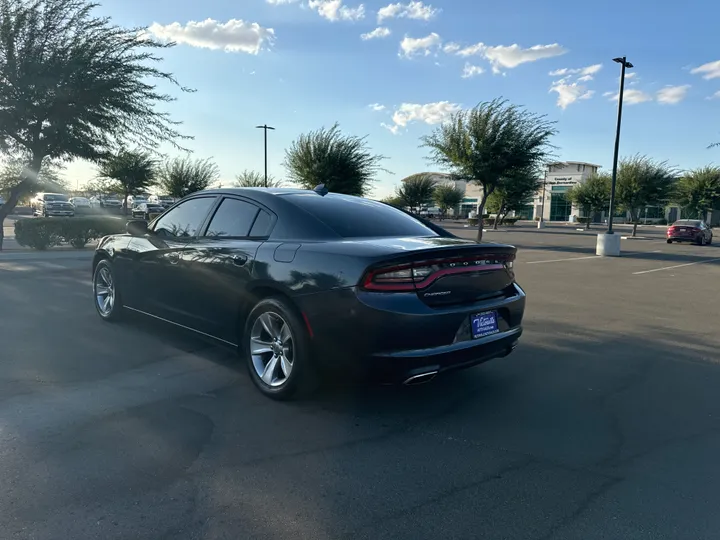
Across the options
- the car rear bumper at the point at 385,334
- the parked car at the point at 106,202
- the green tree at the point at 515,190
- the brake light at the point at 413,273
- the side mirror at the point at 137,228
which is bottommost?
the car rear bumper at the point at 385,334

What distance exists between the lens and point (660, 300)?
9.74 metres

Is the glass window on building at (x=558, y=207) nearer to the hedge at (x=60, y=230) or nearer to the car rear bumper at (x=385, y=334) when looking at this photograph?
the hedge at (x=60, y=230)

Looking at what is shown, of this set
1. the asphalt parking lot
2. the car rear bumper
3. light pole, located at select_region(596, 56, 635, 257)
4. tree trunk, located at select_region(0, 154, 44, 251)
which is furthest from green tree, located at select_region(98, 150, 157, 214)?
the car rear bumper

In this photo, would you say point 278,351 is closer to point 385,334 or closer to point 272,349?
point 272,349

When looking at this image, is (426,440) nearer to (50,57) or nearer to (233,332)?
(233,332)

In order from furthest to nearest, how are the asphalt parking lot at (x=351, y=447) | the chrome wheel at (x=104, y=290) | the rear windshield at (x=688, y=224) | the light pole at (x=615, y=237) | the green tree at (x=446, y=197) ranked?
the green tree at (x=446, y=197) < the rear windshield at (x=688, y=224) < the light pole at (x=615, y=237) < the chrome wheel at (x=104, y=290) < the asphalt parking lot at (x=351, y=447)

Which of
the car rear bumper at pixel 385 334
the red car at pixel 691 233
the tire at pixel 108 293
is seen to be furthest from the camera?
the red car at pixel 691 233

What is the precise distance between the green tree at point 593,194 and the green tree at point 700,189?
694cm

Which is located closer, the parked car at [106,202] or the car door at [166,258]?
the car door at [166,258]

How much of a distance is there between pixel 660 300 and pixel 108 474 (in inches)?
374

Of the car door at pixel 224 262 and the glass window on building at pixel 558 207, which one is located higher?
the glass window on building at pixel 558 207

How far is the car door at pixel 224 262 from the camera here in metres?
4.40

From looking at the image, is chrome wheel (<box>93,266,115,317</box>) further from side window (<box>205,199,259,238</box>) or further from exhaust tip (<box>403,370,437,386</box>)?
exhaust tip (<box>403,370,437,386</box>)

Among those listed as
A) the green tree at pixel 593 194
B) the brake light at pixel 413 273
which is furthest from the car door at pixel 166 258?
the green tree at pixel 593 194
